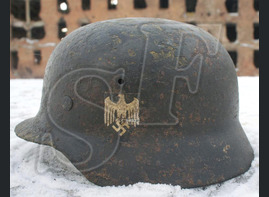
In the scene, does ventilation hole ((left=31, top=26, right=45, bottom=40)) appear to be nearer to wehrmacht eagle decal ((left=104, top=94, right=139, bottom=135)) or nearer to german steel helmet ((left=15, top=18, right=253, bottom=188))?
german steel helmet ((left=15, top=18, right=253, bottom=188))

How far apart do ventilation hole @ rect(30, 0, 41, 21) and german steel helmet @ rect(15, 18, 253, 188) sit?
360 inches

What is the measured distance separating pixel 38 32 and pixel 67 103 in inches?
365

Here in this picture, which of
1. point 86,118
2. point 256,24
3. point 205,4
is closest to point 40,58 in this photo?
point 205,4

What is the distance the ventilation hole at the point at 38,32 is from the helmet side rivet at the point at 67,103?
9067 mm

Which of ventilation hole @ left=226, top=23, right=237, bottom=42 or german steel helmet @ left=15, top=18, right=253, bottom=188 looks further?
ventilation hole @ left=226, top=23, right=237, bottom=42

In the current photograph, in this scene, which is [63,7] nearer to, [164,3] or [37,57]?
[37,57]

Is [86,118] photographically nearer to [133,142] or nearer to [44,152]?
[133,142]

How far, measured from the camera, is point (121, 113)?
148 cm

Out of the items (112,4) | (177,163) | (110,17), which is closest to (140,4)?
(112,4)

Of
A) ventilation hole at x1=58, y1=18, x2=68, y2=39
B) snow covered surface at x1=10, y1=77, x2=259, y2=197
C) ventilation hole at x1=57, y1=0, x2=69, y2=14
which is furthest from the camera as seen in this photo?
ventilation hole at x1=58, y1=18, x2=68, y2=39

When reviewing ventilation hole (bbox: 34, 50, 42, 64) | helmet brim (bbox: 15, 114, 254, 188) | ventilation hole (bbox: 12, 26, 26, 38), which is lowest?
helmet brim (bbox: 15, 114, 254, 188)

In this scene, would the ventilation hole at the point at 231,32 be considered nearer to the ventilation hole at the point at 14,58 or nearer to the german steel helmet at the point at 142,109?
the ventilation hole at the point at 14,58

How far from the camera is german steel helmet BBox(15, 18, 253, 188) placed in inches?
57.9

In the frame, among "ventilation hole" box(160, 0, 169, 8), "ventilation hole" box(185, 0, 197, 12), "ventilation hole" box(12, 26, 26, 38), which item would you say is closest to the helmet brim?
"ventilation hole" box(160, 0, 169, 8)
